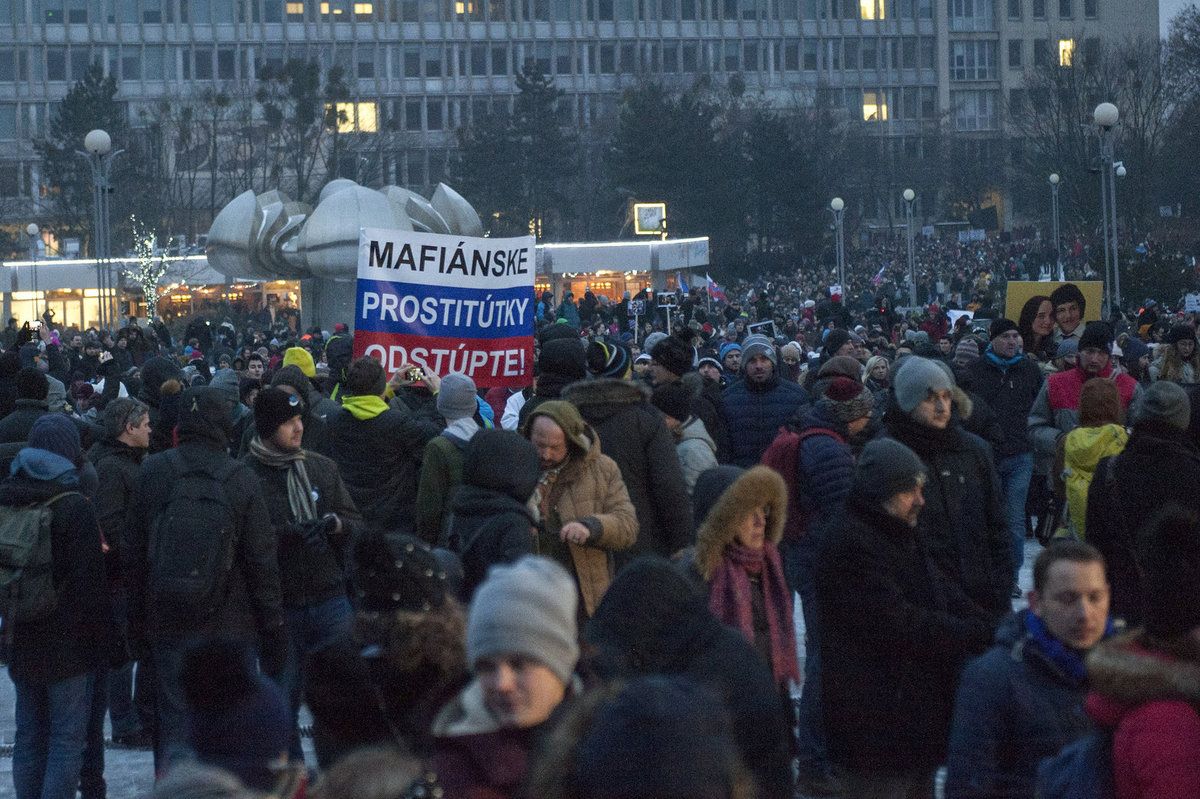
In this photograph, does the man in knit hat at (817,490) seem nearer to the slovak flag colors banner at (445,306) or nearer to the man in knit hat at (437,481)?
the man in knit hat at (437,481)

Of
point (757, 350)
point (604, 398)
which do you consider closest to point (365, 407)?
point (604, 398)

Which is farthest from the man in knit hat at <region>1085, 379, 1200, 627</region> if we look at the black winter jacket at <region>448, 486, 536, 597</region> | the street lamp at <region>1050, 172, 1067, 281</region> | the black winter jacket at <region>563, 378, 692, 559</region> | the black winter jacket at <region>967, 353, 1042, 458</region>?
the street lamp at <region>1050, 172, 1067, 281</region>

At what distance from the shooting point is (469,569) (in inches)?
219

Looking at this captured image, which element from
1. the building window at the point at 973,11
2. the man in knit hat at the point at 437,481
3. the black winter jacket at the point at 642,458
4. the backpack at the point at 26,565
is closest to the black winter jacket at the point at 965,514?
the black winter jacket at the point at 642,458

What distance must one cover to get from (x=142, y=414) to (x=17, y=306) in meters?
62.1

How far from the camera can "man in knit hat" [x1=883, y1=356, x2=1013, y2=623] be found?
5859 millimetres

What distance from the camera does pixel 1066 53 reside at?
87.4m

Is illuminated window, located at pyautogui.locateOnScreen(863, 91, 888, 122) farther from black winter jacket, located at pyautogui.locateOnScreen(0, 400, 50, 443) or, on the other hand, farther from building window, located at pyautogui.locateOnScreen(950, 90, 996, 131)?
black winter jacket, located at pyautogui.locateOnScreen(0, 400, 50, 443)

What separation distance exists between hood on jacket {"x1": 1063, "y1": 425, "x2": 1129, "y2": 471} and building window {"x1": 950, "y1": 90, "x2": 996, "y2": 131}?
10554cm

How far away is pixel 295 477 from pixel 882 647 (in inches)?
100

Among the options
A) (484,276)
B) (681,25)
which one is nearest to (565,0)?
(681,25)

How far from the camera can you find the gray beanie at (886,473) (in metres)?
5.07

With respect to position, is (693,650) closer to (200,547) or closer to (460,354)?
(200,547)

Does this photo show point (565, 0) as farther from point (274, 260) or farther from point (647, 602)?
point (647, 602)
